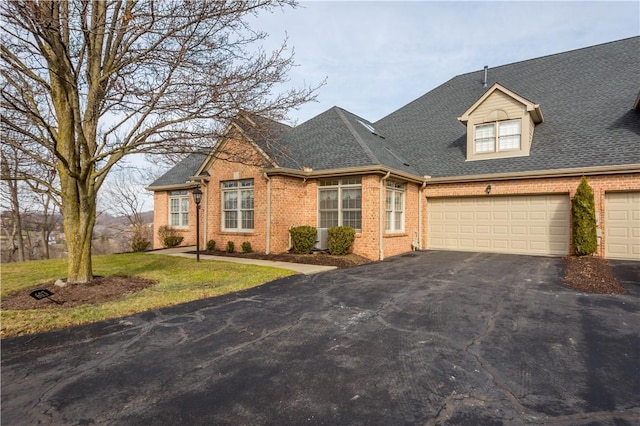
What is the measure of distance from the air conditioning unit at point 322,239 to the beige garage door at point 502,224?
206 inches

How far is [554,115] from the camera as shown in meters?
14.4

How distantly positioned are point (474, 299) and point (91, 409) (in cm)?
613

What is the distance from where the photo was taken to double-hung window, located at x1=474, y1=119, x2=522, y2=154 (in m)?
13.6

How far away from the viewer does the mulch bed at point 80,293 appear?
20.0 ft

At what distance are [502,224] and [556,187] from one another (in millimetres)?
2249

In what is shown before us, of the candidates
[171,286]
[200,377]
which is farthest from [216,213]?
[200,377]

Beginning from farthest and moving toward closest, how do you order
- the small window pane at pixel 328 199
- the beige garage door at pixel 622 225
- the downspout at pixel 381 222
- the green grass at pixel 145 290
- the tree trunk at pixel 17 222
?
the tree trunk at pixel 17 222, the small window pane at pixel 328 199, the downspout at pixel 381 222, the beige garage door at pixel 622 225, the green grass at pixel 145 290

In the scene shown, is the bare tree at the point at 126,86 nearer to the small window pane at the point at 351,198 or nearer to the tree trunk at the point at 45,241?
the small window pane at the point at 351,198

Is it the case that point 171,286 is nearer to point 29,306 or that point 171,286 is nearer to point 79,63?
point 29,306

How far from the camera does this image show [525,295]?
266 inches

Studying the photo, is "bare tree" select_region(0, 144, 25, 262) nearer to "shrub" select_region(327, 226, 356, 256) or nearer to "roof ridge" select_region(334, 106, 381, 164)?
"roof ridge" select_region(334, 106, 381, 164)

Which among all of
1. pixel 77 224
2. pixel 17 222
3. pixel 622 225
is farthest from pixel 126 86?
pixel 17 222

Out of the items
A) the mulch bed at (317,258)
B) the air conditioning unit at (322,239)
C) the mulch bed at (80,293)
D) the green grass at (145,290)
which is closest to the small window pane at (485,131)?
the mulch bed at (317,258)

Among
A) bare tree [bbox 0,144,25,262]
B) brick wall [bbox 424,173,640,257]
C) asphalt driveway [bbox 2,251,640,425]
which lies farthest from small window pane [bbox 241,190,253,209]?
bare tree [bbox 0,144,25,262]
